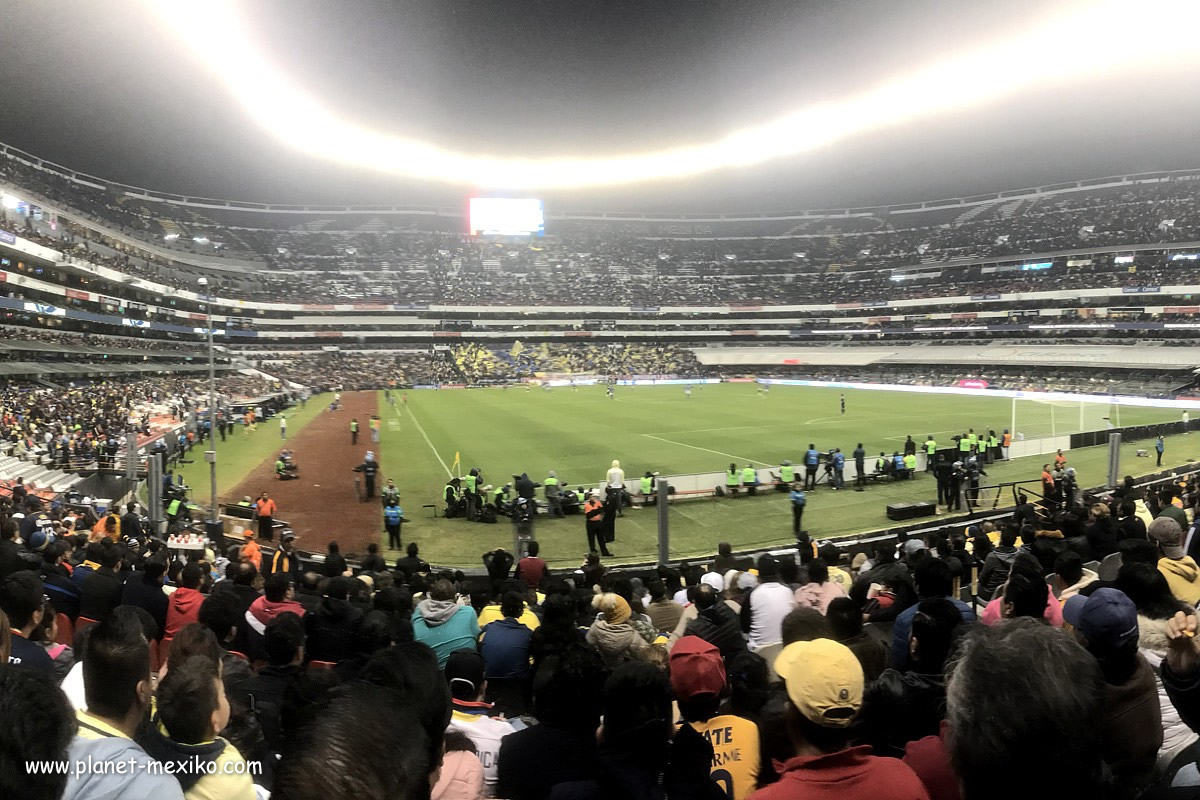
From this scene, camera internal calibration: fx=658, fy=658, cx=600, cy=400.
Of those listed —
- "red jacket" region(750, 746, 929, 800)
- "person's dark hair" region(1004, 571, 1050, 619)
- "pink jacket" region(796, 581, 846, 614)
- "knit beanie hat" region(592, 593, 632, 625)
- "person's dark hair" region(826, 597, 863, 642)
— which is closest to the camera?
"red jacket" region(750, 746, 929, 800)

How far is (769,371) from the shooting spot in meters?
95.0

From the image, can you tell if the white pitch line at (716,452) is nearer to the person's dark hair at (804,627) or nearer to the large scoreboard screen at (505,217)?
the person's dark hair at (804,627)

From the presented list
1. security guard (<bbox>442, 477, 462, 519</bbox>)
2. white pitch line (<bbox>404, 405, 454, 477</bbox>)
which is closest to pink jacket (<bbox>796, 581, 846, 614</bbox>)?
security guard (<bbox>442, 477, 462, 519</bbox>)

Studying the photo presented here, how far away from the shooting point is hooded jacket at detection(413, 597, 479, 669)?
18.8ft

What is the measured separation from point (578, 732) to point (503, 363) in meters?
90.9

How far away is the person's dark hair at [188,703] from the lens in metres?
2.89

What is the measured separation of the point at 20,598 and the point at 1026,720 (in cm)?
614

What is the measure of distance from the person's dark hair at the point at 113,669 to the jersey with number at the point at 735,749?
9.03ft

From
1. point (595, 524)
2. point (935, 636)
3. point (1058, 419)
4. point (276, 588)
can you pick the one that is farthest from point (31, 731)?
point (1058, 419)

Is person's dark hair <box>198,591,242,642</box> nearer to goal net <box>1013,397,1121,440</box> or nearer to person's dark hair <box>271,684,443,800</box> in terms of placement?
person's dark hair <box>271,684,443,800</box>

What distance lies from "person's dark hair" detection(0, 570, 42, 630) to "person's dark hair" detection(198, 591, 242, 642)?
3.71 ft

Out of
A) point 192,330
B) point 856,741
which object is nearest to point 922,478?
point 856,741

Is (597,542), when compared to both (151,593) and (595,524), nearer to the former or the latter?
(595,524)

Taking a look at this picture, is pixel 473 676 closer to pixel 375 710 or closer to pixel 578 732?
pixel 578 732
